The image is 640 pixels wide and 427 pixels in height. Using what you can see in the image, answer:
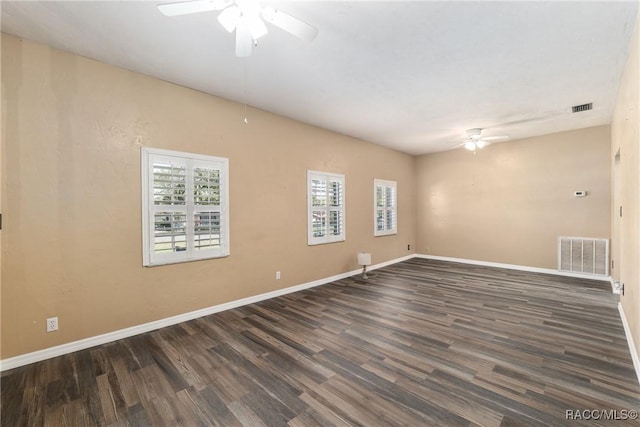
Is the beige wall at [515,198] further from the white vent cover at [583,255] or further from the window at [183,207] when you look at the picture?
the window at [183,207]

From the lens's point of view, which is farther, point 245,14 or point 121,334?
point 121,334

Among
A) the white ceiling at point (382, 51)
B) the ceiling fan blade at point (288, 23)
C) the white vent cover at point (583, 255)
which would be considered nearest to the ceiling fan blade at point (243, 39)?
the ceiling fan blade at point (288, 23)

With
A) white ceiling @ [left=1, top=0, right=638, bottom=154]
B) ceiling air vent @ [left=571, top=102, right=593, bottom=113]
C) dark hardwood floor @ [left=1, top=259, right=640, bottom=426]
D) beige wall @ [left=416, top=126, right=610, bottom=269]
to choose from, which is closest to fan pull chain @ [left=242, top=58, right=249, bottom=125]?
white ceiling @ [left=1, top=0, right=638, bottom=154]

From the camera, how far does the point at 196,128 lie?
3.44 meters

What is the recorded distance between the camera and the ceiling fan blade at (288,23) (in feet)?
5.62

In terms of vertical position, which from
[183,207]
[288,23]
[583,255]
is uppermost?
[288,23]

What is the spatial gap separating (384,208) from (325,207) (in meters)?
2.12

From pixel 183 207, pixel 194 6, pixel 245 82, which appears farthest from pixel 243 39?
pixel 183 207

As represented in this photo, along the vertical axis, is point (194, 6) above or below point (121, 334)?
above

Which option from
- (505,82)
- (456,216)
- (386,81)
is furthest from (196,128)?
(456,216)

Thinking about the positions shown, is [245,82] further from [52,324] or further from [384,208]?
[384,208]

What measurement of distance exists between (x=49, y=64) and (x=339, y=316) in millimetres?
4093

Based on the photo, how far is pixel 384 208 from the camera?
6578 millimetres

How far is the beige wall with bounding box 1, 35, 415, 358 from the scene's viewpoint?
2387 millimetres
